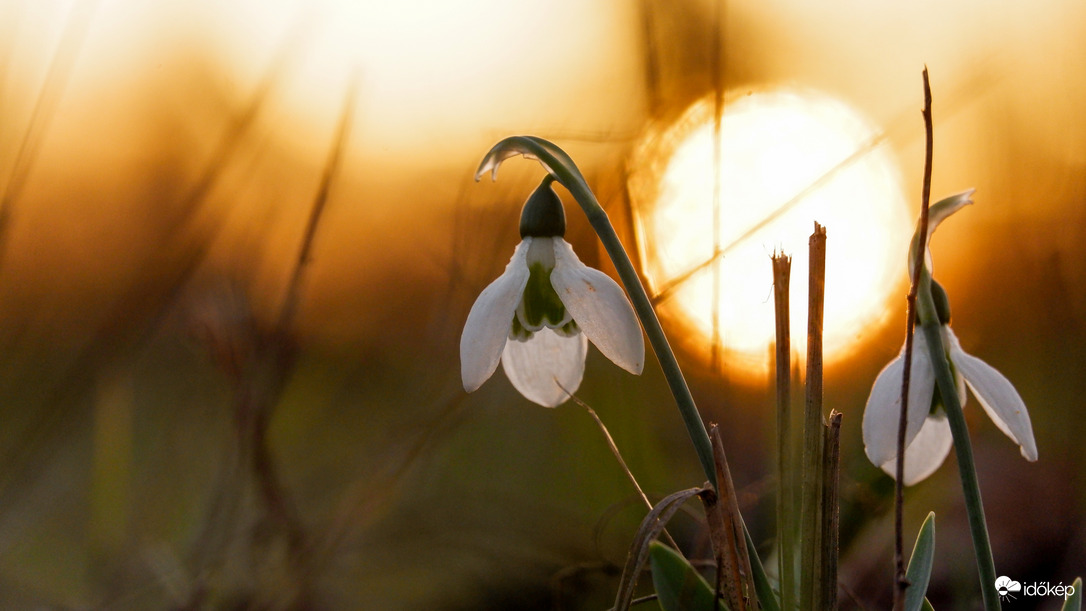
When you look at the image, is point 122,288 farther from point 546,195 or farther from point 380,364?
point 546,195

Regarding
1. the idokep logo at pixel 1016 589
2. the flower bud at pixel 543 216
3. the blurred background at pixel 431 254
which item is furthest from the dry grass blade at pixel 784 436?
the blurred background at pixel 431 254

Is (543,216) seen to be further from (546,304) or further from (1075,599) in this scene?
(1075,599)

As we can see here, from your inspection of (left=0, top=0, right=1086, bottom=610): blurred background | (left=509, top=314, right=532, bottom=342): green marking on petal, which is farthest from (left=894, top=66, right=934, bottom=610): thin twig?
(left=0, top=0, right=1086, bottom=610): blurred background

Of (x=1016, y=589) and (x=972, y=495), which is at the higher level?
(x=972, y=495)

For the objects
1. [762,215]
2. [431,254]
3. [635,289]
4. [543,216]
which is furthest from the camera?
[431,254]

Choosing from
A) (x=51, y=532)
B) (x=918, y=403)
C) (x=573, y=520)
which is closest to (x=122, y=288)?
(x=51, y=532)

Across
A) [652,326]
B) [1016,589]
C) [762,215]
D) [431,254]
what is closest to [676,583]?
[652,326]
